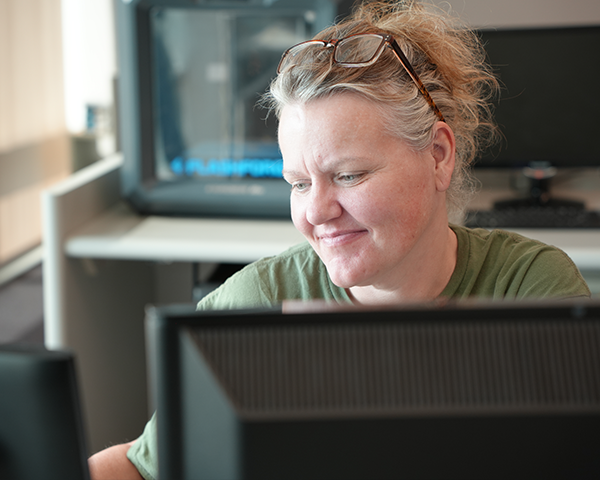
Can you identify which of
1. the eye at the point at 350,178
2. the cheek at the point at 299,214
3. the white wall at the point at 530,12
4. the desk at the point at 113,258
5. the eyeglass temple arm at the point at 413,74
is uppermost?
the white wall at the point at 530,12

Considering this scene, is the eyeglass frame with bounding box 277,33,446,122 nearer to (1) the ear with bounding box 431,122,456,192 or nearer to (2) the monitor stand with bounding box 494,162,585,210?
(1) the ear with bounding box 431,122,456,192

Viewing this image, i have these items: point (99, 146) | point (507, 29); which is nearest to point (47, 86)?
point (99, 146)

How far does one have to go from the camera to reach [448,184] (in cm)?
101

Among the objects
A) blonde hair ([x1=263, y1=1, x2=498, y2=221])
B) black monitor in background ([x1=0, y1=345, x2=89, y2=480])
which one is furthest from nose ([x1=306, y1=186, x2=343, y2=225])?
black monitor in background ([x1=0, y1=345, x2=89, y2=480])

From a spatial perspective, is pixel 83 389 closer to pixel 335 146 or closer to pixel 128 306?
pixel 128 306

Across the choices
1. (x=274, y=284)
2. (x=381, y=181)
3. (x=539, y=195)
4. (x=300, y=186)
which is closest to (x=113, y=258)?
(x=274, y=284)

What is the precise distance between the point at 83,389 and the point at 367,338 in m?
1.69

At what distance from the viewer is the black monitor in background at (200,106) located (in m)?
1.89

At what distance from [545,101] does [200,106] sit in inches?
40.5

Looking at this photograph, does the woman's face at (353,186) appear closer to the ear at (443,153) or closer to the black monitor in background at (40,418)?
→ the ear at (443,153)

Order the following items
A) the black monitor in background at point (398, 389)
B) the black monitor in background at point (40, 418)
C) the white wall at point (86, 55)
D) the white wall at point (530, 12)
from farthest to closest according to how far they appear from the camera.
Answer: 1. the white wall at point (86, 55)
2. the white wall at point (530, 12)
3. the black monitor in background at point (40, 418)
4. the black monitor in background at point (398, 389)

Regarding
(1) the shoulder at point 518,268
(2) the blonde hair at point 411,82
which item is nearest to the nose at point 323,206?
(2) the blonde hair at point 411,82

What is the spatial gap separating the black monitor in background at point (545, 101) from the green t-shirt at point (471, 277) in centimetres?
103

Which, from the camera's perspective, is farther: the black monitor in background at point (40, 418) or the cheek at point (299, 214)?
the cheek at point (299, 214)
